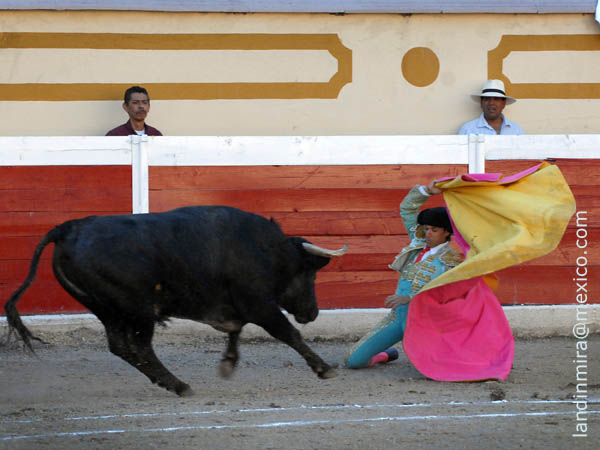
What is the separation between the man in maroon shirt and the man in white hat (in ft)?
7.28

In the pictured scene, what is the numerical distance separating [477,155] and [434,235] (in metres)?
1.42

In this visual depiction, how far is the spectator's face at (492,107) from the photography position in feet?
22.5

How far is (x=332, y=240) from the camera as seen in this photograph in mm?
5988

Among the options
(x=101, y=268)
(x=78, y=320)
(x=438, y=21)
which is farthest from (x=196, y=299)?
(x=438, y=21)

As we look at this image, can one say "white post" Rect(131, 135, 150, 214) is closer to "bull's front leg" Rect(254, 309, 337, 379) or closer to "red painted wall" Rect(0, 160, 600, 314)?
"red painted wall" Rect(0, 160, 600, 314)

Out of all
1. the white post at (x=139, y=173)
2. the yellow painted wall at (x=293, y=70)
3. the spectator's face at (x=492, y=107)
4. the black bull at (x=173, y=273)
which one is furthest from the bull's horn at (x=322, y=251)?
the spectator's face at (x=492, y=107)

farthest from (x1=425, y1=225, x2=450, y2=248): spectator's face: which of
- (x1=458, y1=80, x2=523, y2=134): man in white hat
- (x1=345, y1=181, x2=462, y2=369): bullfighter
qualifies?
(x1=458, y1=80, x2=523, y2=134): man in white hat

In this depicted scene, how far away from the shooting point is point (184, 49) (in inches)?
273

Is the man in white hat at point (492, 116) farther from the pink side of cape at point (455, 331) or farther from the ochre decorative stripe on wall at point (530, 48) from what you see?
the pink side of cape at point (455, 331)

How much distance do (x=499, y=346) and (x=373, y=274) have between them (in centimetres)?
140

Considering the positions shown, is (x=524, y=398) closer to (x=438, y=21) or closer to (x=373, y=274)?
(x=373, y=274)

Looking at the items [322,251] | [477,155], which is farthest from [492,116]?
[322,251]

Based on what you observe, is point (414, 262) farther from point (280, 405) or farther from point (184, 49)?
point (184, 49)

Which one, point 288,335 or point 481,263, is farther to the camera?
point 481,263
